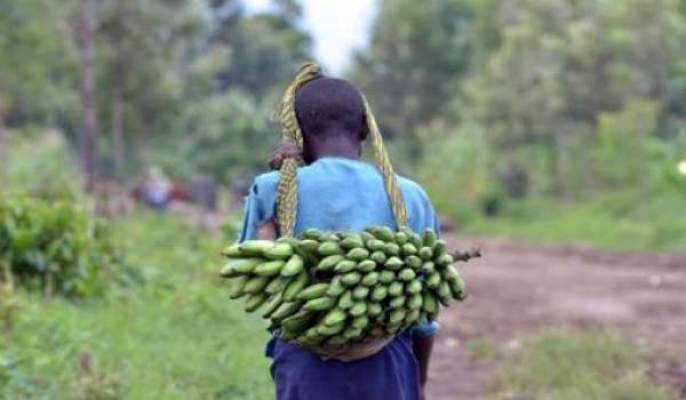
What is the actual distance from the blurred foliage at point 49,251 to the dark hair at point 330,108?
223 inches

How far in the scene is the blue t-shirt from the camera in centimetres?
382

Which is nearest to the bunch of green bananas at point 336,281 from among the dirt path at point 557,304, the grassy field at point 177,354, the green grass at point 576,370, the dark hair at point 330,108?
the dark hair at point 330,108

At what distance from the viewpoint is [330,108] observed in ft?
13.0

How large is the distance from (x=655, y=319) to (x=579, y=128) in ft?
61.8

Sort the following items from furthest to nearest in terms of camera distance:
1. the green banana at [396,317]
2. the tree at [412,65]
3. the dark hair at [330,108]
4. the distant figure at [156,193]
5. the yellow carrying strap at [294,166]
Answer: the tree at [412,65], the distant figure at [156,193], the dark hair at [330,108], the yellow carrying strap at [294,166], the green banana at [396,317]

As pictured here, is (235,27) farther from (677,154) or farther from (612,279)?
(612,279)

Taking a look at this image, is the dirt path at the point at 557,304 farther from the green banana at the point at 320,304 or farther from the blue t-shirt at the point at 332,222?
the green banana at the point at 320,304

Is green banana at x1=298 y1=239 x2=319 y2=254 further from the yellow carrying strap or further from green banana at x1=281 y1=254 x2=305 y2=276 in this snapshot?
the yellow carrying strap

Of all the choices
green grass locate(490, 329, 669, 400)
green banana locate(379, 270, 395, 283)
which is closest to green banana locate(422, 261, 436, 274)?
green banana locate(379, 270, 395, 283)

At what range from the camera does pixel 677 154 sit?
77.5 ft

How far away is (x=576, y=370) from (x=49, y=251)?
398 centimetres

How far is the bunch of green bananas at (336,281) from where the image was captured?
3586 millimetres

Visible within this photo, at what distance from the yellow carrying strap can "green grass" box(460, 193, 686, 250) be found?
655 inches

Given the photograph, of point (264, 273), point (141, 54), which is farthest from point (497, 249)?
point (264, 273)
